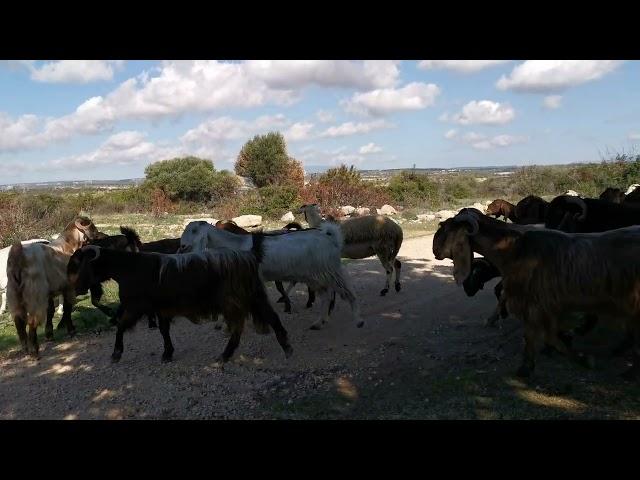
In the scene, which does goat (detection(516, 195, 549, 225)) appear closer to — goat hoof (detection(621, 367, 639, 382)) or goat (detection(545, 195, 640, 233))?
goat (detection(545, 195, 640, 233))

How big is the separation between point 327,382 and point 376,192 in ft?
93.0

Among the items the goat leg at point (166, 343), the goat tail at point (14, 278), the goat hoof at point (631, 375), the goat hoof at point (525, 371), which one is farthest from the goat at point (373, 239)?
the goat tail at point (14, 278)

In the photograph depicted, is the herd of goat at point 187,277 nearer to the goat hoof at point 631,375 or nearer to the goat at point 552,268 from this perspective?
the goat at point 552,268

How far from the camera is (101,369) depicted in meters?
6.55

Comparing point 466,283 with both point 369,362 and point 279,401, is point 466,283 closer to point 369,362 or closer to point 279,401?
point 369,362

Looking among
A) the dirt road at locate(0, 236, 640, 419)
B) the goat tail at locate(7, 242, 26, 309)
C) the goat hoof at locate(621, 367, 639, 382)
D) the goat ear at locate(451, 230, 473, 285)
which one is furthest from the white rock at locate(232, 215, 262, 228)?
the goat hoof at locate(621, 367, 639, 382)

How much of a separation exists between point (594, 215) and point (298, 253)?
4289mm

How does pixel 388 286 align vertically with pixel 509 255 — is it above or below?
below

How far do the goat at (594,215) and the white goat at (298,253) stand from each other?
→ 3.25m

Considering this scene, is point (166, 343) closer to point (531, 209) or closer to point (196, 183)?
point (531, 209)

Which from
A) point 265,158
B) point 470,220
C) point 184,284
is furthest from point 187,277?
point 265,158

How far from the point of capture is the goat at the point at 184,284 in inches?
249
